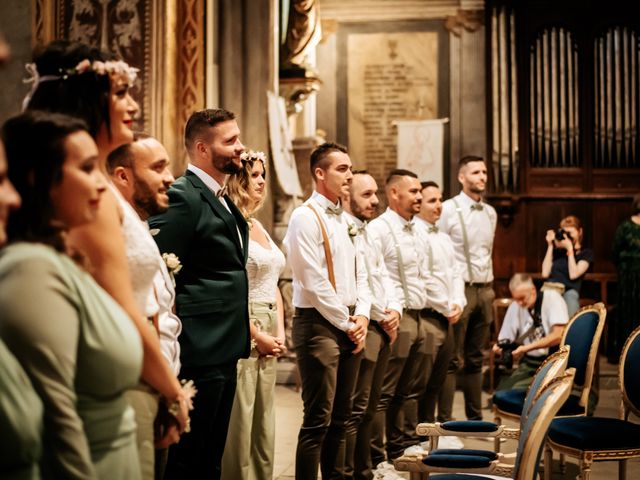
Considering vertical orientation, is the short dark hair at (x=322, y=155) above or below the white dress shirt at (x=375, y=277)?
above

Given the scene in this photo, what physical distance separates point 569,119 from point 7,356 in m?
10.5

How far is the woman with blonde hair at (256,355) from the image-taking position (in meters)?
3.83

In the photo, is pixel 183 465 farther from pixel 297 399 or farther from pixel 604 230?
pixel 604 230

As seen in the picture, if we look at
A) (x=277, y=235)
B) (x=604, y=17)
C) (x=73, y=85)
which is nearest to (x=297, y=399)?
(x=277, y=235)

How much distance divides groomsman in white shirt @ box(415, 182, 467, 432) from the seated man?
46 cm

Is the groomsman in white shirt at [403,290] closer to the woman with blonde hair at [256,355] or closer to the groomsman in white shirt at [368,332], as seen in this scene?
the groomsman in white shirt at [368,332]

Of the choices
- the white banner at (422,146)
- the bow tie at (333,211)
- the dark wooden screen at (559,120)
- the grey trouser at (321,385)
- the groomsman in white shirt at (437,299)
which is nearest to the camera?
the grey trouser at (321,385)

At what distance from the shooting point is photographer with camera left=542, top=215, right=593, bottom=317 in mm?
7824

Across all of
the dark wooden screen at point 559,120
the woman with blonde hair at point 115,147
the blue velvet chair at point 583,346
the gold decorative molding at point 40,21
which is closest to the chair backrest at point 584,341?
the blue velvet chair at point 583,346

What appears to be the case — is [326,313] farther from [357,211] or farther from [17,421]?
[17,421]

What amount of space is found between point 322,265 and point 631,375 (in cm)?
158

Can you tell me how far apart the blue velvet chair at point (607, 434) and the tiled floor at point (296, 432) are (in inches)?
32.3

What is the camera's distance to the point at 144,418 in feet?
7.51

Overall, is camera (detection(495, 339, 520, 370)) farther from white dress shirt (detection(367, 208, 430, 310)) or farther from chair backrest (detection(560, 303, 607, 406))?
chair backrest (detection(560, 303, 607, 406))
